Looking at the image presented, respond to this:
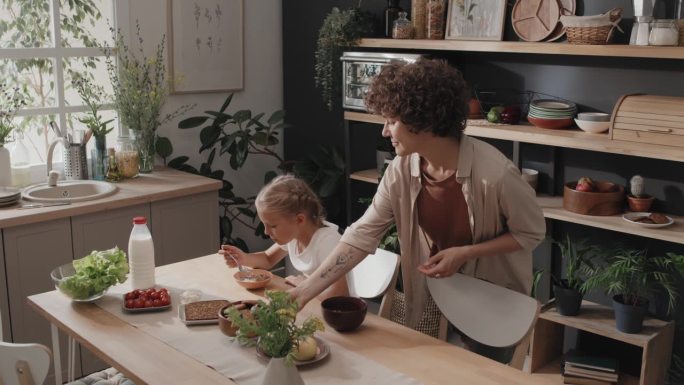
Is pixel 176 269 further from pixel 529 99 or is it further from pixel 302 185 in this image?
pixel 529 99

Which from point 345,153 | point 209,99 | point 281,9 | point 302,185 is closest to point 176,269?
point 302,185

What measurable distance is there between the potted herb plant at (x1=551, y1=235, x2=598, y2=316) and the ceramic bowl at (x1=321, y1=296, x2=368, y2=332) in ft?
4.58

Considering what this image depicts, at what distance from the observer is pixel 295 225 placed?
2.55 metres

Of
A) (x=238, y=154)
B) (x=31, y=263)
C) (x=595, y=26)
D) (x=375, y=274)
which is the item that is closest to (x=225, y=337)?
(x=375, y=274)

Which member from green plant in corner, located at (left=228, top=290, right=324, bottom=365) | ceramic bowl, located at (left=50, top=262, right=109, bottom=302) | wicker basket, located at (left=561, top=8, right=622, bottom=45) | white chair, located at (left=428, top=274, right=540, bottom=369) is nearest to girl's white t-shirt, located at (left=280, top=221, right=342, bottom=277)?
white chair, located at (left=428, top=274, right=540, bottom=369)

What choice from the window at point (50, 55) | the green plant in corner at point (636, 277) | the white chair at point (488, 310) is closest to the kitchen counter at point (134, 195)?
the window at point (50, 55)

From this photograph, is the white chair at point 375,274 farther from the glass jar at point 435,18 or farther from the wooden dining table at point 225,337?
the glass jar at point 435,18

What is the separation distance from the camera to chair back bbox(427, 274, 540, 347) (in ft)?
7.13

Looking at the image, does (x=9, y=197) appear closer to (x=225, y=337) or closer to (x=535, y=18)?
(x=225, y=337)

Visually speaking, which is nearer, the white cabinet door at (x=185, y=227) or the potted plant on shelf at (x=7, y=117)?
the potted plant on shelf at (x=7, y=117)

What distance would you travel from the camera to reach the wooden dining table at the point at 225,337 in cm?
188

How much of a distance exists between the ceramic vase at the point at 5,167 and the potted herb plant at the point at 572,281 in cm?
245

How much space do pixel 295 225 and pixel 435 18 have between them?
5.11 ft

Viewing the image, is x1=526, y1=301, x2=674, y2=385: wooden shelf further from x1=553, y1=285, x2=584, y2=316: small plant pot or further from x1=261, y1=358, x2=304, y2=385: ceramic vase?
x1=261, y1=358, x2=304, y2=385: ceramic vase
